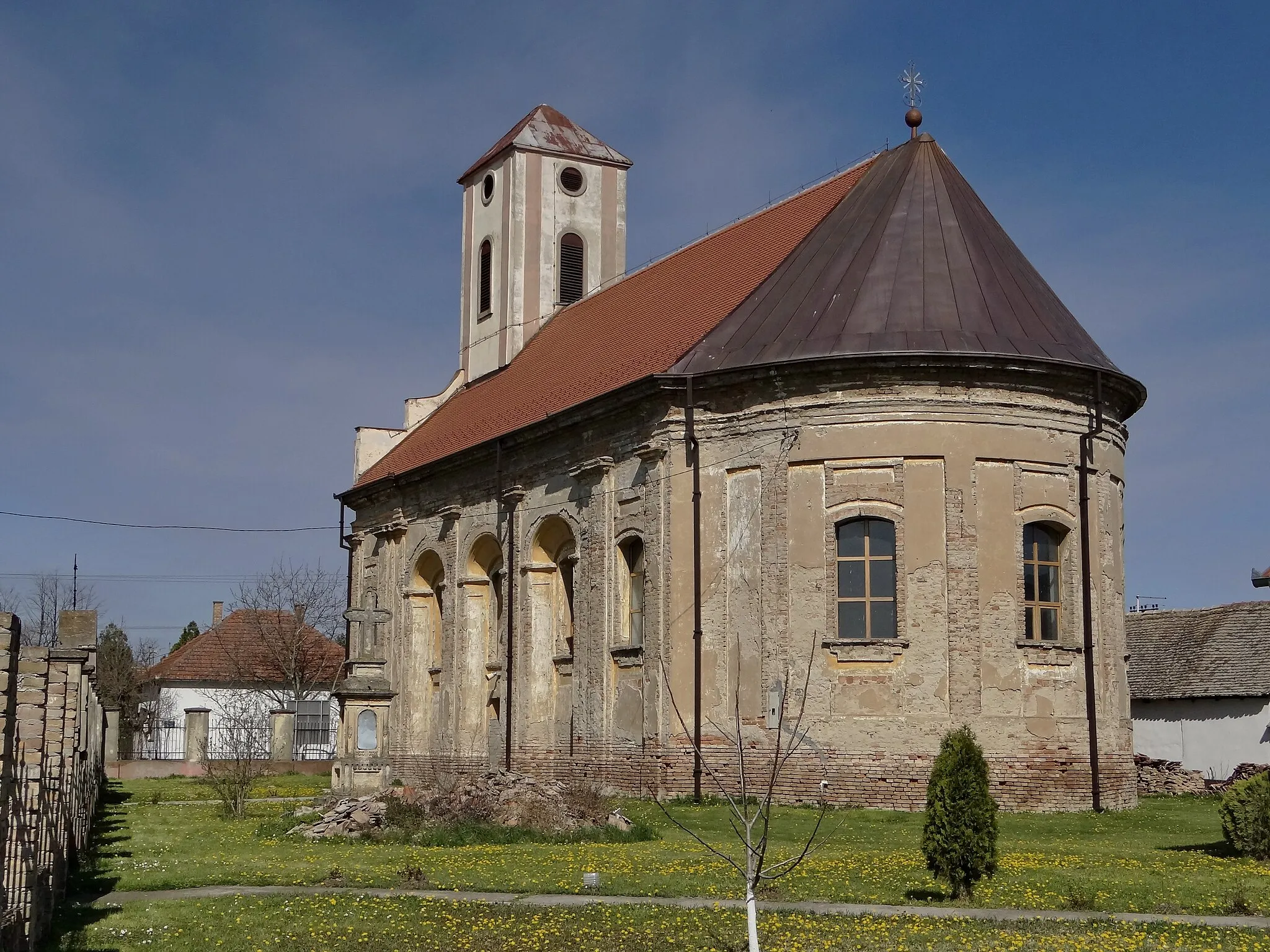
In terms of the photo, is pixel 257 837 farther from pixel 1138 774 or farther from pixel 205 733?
pixel 205 733

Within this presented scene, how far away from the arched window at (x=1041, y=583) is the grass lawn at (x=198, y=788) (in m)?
15.0

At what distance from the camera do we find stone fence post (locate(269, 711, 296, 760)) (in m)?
48.9

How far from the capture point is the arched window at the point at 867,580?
87.4 ft

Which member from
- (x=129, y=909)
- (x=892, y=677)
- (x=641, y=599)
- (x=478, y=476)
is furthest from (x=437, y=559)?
(x=129, y=909)

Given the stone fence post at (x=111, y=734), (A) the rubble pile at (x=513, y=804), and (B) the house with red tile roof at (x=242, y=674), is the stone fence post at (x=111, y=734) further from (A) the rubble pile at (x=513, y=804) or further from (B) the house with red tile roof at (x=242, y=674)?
(A) the rubble pile at (x=513, y=804)

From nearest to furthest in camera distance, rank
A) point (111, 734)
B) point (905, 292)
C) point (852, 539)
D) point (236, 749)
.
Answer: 1. point (852, 539)
2. point (905, 292)
3. point (236, 749)
4. point (111, 734)

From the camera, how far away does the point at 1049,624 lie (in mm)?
27156

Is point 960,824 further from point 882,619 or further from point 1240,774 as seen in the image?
point 1240,774

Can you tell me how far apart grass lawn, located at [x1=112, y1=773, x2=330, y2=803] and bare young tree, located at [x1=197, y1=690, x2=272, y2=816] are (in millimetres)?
378

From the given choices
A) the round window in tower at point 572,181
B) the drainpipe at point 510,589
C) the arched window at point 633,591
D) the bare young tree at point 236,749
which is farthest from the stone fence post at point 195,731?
the arched window at point 633,591

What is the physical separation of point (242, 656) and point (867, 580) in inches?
1736

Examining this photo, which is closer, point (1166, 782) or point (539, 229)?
point (1166, 782)

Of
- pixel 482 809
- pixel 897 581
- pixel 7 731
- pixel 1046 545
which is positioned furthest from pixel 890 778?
pixel 7 731

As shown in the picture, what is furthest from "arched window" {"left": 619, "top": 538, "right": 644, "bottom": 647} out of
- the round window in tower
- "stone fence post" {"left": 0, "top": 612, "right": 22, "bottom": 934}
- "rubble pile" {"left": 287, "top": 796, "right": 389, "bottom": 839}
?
"stone fence post" {"left": 0, "top": 612, "right": 22, "bottom": 934}
